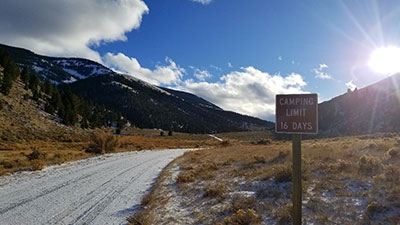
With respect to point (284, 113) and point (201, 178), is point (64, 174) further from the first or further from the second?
point (284, 113)

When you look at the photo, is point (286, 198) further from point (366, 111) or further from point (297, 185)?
point (366, 111)

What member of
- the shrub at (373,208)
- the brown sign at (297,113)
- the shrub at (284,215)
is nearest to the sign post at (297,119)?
the brown sign at (297,113)

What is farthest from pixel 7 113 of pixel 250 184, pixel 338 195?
pixel 338 195

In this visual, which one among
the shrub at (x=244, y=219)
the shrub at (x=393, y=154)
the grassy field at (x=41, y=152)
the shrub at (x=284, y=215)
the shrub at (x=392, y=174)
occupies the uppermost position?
the shrub at (x=393, y=154)

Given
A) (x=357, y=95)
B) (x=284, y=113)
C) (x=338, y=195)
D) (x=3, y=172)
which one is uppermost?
(x=357, y=95)

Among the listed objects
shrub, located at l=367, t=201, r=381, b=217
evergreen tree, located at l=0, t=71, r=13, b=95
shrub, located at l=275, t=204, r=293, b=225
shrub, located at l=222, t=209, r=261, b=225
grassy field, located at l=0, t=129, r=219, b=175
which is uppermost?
evergreen tree, located at l=0, t=71, r=13, b=95

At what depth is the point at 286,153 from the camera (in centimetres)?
1539

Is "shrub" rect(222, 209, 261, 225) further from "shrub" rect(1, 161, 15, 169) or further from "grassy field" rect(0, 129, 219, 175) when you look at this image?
"shrub" rect(1, 161, 15, 169)

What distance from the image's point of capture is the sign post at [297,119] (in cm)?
469

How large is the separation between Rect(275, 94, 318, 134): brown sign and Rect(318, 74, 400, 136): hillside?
78.7 meters

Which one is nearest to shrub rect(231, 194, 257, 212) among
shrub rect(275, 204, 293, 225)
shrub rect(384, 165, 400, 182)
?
shrub rect(275, 204, 293, 225)

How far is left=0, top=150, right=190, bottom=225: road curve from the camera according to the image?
7559mm

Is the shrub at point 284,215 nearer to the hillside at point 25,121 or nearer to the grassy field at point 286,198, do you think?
the grassy field at point 286,198

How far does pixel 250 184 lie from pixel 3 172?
14.6 metres
